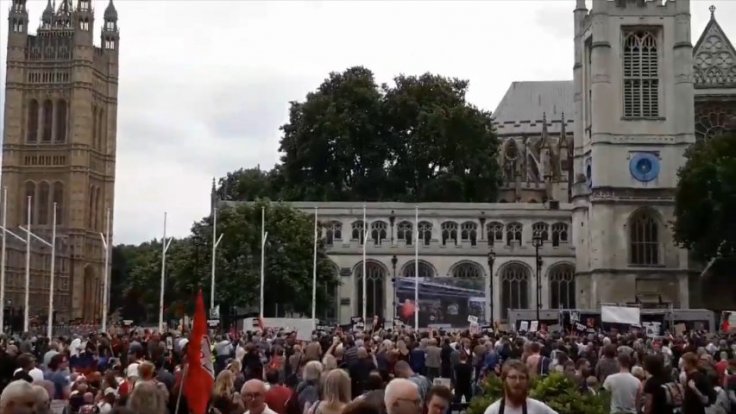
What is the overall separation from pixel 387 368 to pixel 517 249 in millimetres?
46665

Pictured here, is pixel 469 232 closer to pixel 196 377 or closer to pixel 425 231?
pixel 425 231

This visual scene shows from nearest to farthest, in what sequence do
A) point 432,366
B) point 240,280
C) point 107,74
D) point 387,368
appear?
point 387,368, point 432,366, point 240,280, point 107,74

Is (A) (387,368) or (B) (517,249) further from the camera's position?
(B) (517,249)

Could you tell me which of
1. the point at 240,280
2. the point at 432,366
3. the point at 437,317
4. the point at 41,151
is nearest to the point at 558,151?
the point at 437,317

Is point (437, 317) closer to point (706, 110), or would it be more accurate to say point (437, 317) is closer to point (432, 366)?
point (706, 110)

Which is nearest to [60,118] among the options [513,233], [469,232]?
[469,232]

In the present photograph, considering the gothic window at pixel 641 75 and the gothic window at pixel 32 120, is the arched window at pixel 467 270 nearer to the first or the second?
the gothic window at pixel 641 75

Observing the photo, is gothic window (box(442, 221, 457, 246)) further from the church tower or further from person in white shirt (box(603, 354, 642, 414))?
person in white shirt (box(603, 354, 642, 414))

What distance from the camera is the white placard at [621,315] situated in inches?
1602

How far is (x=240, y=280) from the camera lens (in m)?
54.1

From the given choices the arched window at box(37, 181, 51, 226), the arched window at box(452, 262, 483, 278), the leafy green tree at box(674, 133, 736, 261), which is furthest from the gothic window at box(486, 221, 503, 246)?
the arched window at box(37, 181, 51, 226)

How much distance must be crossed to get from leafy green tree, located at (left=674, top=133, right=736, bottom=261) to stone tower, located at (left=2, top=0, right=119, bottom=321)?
58.4 m

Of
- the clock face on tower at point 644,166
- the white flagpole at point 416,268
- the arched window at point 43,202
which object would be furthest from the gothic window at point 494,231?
the arched window at point 43,202

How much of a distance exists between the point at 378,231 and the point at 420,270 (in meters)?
3.23
